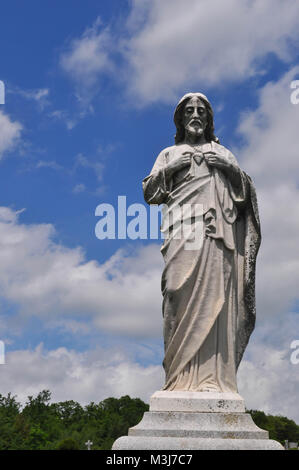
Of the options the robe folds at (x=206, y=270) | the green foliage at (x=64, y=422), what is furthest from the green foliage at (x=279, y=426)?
the robe folds at (x=206, y=270)

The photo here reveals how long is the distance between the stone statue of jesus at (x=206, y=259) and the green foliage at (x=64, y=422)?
65.5 m

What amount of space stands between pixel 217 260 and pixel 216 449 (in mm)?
3023

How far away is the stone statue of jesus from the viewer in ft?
29.5

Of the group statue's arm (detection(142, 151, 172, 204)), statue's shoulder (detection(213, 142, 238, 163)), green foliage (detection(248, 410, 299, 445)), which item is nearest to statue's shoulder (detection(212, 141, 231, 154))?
statue's shoulder (detection(213, 142, 238, 163))

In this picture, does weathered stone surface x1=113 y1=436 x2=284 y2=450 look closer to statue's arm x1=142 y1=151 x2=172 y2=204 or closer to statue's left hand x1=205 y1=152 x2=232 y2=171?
statue's arm x1=142 y1=151 x2=172 y2=204

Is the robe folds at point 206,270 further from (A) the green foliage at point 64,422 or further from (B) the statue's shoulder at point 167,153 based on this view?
(A) the green foliage at point 64,422

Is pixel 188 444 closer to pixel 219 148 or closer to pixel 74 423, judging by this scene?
pixel 219 148

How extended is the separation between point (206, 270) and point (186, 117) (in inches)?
119

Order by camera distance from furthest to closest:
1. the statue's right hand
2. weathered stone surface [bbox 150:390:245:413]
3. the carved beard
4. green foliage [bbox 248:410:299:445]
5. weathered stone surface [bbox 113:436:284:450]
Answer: green foliage [bbox 248:410:299:445] < the carved beard < the statue's right hand < weathered stone surface [bbox 150:390:245:413] < weathered stone surface [bbox 113:436:284:450]

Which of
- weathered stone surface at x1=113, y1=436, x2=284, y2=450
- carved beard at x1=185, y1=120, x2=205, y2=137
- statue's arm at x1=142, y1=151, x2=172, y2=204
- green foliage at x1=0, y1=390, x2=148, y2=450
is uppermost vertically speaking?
green foliage at x1=0, y1=390, x2=148, y2=450

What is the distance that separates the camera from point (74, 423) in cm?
9575

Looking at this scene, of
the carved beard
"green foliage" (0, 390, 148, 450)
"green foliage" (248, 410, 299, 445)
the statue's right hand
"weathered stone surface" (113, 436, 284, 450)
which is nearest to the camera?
"weathered stone surface" (113, 436, 284, 450)

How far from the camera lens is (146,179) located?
33.8 ft
